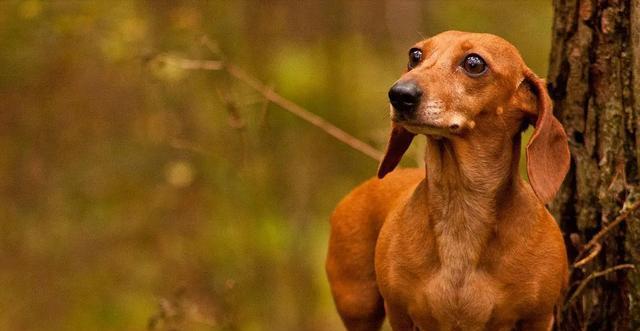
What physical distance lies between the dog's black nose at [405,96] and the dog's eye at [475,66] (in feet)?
1.10

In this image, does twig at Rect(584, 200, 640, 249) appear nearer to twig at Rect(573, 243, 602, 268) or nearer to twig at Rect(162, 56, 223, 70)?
twig at Rect(573, 243, 602, 268)

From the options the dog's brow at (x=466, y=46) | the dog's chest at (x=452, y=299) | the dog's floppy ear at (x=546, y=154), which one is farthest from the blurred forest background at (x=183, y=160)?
the dog's floppy ear at (x=546, y=154)

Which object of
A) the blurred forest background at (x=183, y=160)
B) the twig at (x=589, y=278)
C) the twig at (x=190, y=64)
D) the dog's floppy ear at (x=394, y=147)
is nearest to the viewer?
the dog's floppy ear at (x=394, y=147)

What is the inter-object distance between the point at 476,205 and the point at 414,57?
75 cm

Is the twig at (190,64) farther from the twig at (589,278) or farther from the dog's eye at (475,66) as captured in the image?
the twig at (589,278)

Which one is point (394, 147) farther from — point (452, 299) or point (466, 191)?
point (452, 299)

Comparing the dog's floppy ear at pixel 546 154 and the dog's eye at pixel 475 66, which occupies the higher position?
the dog's eye at pixel 475 66

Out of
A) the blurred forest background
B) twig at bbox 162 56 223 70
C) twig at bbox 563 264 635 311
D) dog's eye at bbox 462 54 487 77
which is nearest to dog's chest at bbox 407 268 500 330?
twig at bbox 563 264 635 311

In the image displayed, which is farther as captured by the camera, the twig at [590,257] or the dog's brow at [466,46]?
the twig at [590,257]

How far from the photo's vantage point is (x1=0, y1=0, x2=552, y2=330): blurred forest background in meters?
10.5

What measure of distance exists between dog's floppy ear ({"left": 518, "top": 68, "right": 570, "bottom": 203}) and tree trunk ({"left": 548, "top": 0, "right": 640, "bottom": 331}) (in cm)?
73

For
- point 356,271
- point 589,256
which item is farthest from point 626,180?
point 356,271

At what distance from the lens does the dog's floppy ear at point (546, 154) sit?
5.37 metres

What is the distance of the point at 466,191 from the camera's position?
573cm
